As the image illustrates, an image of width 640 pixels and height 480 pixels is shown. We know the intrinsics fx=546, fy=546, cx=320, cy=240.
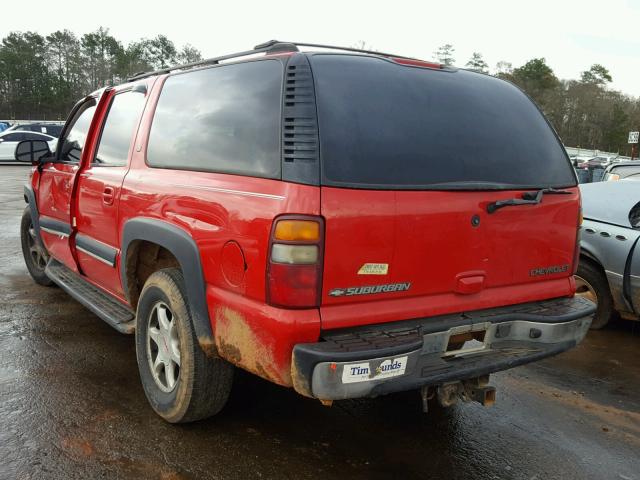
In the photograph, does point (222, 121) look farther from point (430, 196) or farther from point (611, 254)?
point (611, 254)

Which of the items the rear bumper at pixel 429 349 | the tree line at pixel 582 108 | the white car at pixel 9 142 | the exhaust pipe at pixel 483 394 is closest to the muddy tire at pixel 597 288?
the rear bumper at pixel 429 349

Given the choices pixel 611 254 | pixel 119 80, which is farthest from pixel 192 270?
pixel 119 80

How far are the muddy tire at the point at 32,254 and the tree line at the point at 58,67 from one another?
71036 mm

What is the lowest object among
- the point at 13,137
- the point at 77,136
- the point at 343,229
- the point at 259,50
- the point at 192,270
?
the point at 13,137

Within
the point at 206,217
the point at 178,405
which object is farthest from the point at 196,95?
the point at 178,405

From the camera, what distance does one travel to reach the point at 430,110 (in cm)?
262

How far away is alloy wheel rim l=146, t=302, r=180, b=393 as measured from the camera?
2.97 metres

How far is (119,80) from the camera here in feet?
244

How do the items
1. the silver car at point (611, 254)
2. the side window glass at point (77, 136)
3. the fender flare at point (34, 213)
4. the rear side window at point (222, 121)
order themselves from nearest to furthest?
the rear side window at point (222, 121) < the side window glass at point (77, 136) < the silver car at point (611, 254) < the fender flare at point (34, 213)

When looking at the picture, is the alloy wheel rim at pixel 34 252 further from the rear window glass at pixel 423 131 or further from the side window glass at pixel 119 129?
the rear window glass at pixel 423 131

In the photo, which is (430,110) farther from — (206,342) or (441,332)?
(206,342)

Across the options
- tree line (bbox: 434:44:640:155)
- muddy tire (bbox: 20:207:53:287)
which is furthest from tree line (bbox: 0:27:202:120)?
muddy tire (bbox: 20:207:53:287)

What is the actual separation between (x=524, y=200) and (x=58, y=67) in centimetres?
8669

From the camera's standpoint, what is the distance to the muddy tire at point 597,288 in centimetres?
Answer: 488
